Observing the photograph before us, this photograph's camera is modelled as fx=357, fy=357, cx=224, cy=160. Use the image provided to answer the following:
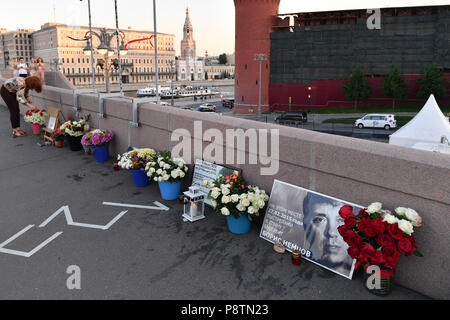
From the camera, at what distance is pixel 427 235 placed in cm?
456

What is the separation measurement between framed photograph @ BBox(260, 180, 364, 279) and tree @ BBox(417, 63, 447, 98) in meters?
58.0

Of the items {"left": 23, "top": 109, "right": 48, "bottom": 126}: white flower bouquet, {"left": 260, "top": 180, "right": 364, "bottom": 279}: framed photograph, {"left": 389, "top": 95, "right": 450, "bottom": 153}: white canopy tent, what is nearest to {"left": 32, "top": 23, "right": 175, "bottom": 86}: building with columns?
{"left": 23, "top": 109, "right": 48, "bottom": 126}: white flower bouquet

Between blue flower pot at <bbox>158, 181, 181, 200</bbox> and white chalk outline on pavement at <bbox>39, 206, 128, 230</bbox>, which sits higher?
blue flower pot at <bbox>158, 181, 181, 200</bbox>

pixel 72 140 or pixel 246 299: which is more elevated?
pixel 72 140

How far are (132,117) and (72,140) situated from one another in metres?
3.14

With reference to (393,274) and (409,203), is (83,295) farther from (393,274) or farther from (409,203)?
(409,203)

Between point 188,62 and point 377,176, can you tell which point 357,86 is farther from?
point 188,62

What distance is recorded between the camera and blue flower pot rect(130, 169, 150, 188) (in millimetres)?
8602

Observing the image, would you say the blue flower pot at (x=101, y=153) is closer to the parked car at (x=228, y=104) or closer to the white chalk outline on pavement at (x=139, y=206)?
the white chalk outline on pavement at (x=139, y=206)

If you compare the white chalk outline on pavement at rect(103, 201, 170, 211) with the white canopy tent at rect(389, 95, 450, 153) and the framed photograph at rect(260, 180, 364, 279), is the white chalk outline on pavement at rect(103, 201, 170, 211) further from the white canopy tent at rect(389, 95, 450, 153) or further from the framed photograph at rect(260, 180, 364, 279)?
the white canopy tent at rect(389, 95, 450, 153)

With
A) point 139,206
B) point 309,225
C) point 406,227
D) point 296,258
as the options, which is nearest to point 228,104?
point 139,206

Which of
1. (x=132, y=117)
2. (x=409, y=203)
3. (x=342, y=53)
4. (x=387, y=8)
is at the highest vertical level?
(x=387, y=8)

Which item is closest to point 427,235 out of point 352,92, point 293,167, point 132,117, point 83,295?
point 293,167
